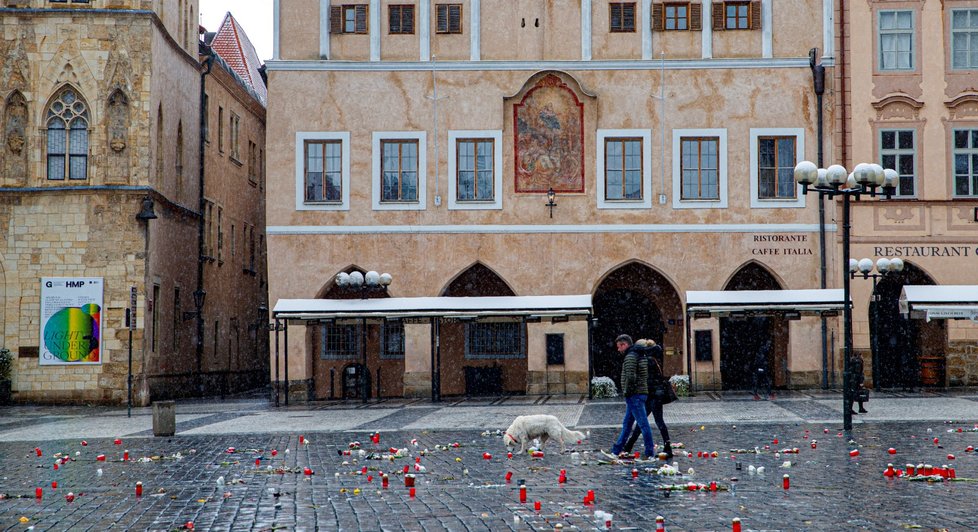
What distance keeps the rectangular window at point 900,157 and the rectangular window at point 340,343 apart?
15.1 metres

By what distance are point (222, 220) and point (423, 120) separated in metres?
12.1

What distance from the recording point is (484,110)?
108ft

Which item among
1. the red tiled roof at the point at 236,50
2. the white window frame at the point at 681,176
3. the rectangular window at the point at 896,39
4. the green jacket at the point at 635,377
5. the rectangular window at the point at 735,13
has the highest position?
the red tiled roof at the point at 236,50

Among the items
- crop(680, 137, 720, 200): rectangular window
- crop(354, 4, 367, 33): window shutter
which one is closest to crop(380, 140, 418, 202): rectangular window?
crop(354, 4, 367, 33): window shutter

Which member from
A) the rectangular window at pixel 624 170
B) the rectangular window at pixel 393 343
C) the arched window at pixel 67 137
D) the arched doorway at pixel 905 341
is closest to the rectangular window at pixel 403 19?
the rectangular window at pixel 624 170

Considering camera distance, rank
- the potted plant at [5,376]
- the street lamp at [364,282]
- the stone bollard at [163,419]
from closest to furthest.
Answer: the stone bollard at [163,419], the street lamp at [364,282], the potted plant at [5,376]

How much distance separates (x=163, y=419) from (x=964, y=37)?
77.9 feet

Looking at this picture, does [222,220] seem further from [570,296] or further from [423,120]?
[570,296]

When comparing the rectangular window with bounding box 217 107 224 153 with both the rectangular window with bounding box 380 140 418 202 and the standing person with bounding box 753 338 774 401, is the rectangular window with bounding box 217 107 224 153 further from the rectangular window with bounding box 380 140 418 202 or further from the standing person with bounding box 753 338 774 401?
the standing person with bounding box 753 338 774 401

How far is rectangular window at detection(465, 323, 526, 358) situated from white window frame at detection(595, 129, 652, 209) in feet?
15.9

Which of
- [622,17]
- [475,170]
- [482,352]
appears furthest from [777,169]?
[482,352]

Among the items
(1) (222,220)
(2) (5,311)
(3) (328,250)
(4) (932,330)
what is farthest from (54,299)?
(4) (932,330)

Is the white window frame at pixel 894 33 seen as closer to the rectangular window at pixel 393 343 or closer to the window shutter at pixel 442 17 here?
the window shutter at pixel 442 17

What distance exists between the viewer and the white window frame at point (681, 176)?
32.5m
